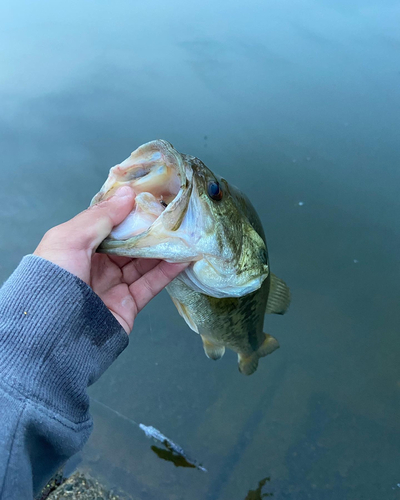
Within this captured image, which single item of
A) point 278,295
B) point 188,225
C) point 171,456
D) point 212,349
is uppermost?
point 188,225

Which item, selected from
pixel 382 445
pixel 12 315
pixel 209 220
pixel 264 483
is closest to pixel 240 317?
pixel 209 220

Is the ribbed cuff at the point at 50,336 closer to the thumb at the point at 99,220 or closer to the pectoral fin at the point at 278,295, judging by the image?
the thumb at the point at 99,220

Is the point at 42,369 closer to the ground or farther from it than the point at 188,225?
closer to the ground

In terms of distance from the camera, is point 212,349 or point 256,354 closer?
point 212,349

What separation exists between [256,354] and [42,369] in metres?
2.05

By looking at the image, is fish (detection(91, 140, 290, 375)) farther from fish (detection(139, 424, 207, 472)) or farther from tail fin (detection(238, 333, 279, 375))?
fish (detection(139, 424, 207, 472))

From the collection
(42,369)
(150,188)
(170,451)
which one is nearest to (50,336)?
(42,369)

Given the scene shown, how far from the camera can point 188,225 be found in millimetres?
1425

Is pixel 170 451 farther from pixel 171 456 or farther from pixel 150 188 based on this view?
pixel 150 188

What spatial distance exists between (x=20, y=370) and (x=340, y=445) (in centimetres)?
302

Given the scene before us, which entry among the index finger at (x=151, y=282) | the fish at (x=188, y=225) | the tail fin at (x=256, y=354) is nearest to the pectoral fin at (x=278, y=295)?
the tail fin at (x=256, y=354)

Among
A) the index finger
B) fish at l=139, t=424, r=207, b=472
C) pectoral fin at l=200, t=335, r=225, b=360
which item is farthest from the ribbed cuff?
fish at l=139, t=424, r=207, b=472

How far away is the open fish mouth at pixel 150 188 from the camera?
135 cm

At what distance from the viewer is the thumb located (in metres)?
1.34
